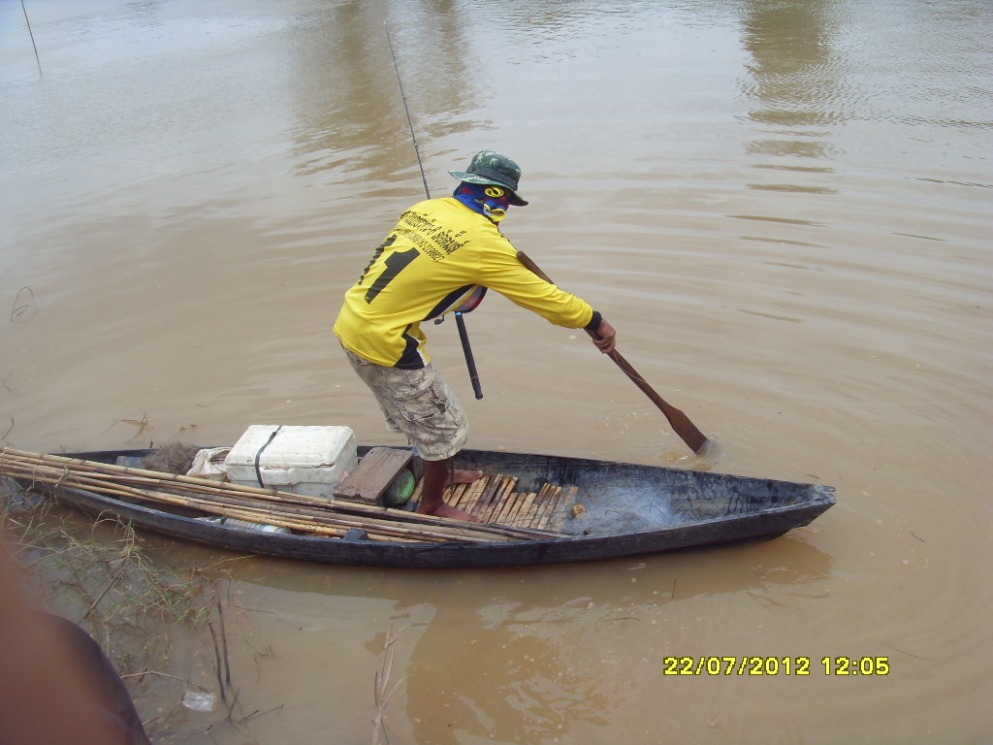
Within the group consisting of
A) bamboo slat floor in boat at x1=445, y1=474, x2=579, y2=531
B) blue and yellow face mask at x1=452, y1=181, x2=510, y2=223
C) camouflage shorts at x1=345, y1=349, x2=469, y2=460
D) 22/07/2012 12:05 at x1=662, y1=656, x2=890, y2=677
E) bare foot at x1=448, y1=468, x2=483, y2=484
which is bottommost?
22/07/2012 12:05 at x1=662, y1=656, x2=890, y2=677

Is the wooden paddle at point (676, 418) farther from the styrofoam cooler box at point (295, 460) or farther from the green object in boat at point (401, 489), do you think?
the styrofoam cooler box at point (295, 460)

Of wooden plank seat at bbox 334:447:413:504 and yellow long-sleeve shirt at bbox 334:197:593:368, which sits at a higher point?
yellow long-sleeve shirt at bbox 334:197:593:368

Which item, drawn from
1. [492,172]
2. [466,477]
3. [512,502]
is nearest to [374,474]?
[466,477]

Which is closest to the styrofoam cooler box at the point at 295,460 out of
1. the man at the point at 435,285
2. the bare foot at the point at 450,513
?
the bare foot at the point at 450,513

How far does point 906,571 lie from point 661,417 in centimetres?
188

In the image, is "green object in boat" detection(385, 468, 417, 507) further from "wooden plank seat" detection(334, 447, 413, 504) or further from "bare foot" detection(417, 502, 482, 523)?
"bare foot" detection(417, 502, 482, 523)

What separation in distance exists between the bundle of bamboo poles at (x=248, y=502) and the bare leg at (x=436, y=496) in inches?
4.3

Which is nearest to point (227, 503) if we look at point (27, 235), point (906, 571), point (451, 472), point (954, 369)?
point (451, 472)

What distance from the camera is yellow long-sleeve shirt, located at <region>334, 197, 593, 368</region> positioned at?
152 inches

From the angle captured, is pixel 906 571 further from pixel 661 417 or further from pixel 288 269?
pixel 288 269

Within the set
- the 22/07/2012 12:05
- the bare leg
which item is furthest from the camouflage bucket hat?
the 22/07/2012 12:05

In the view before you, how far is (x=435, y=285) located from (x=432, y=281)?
0.03 m

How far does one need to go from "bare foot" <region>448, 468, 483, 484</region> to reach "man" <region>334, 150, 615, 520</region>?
771 mm

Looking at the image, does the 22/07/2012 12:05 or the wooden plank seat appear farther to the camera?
the wooden plank seat
